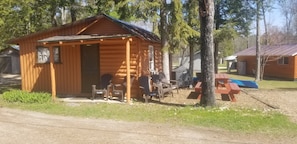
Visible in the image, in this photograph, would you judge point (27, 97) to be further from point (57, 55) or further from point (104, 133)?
point (104, 133)

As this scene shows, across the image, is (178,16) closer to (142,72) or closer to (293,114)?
(142,72)

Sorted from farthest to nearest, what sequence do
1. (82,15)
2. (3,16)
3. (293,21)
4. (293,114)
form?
1. (293,21)
2. (82,15)
3. (3,16)
4. (293,114)

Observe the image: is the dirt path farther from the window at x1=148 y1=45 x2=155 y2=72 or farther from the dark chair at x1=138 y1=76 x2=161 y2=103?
the window at x1=148 y1=45 x2=155 y2=72

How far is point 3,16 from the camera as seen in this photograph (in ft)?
41.3

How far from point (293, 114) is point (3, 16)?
12.1m

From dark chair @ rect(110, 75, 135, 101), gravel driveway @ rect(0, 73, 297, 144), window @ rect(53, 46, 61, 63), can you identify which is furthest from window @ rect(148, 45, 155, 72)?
gravel driveway @ rect(0, 73, 297, 144)

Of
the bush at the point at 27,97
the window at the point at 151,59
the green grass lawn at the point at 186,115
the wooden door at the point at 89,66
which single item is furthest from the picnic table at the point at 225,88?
the bush at the point at 27,97

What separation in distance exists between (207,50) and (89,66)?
18.3 ft

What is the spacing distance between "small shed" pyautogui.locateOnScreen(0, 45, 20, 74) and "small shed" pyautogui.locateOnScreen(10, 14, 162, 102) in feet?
65.6

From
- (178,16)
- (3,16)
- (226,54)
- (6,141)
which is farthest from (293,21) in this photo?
(6,141)

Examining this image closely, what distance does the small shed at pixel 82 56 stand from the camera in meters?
11.2

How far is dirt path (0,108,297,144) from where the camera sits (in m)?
5.56

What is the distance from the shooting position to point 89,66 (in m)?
12.1

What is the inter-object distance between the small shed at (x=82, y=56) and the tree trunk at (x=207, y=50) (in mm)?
2972
